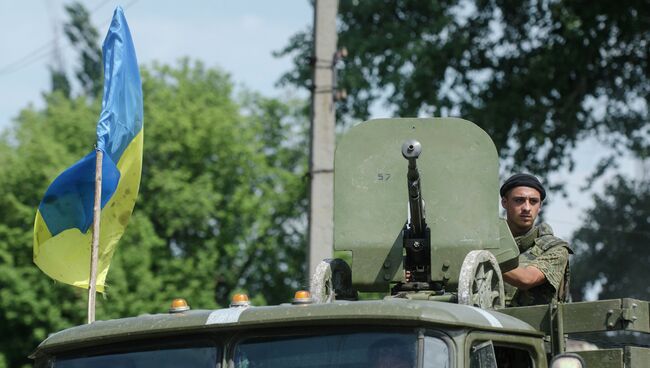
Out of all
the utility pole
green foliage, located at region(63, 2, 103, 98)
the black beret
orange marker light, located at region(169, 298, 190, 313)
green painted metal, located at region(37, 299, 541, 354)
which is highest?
green foliage, located at region(63, 2, 103, 98)

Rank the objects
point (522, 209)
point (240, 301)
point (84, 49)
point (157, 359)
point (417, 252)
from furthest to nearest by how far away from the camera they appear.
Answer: point (84, 49)
point (522, 209)
point (417, 252)
point (240, 301)
point (157, 359)

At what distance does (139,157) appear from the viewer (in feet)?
30.2

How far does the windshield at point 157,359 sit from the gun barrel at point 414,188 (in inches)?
53.6

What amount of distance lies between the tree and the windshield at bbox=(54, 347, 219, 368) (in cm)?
1593

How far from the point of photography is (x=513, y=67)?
23422 millimetres

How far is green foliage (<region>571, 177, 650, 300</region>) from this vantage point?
29.9 meters

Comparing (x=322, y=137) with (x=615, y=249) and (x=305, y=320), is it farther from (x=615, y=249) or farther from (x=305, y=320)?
(x=615, y=249)

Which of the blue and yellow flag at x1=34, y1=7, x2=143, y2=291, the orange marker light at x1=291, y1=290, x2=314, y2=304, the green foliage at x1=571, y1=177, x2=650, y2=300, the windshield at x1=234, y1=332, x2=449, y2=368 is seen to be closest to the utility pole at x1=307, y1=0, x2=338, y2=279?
the blue and yellow flag at x1=34, y1=7, x2=143, y2=291

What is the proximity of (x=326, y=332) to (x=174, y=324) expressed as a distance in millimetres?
673

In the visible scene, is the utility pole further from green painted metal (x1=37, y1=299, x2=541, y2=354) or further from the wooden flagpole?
green painted metal (x1=37, y1=299, x2=541, y2=354)

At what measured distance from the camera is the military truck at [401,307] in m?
5.91

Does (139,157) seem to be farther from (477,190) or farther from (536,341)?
(536,341)

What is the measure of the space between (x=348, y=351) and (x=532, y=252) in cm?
247

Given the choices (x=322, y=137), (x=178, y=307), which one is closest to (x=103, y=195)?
(x=178, y=307)
